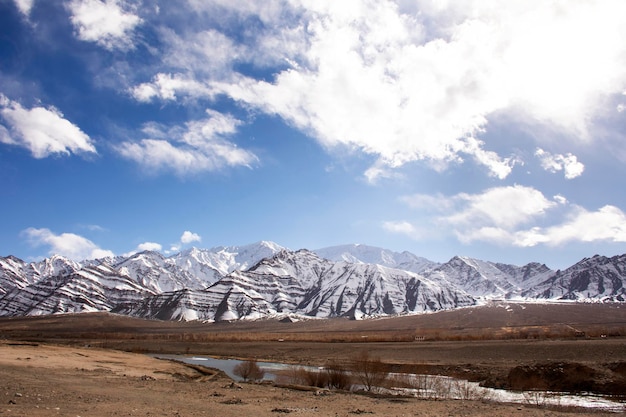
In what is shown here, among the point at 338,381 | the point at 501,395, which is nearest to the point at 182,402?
the point at 338,381

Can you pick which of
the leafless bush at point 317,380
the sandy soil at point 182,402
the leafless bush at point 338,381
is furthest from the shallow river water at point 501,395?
the leafless bush at point 317,380

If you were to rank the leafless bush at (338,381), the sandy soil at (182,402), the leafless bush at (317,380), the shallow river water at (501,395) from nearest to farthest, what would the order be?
the sandy soil at (182,402)
the shallow river water at (501,395)
the leafless bush at (338,381)
the leafless bush at (317,380)

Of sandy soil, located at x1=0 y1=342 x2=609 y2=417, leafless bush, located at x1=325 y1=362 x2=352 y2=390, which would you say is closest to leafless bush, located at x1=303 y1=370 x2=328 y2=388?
leafless bush, located at x1=325 y1=362 x2=352 y2=390

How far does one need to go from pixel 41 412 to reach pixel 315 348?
66824 millimetres

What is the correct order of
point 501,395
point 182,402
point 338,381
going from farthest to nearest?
point 338,381
point 501,395
point 182,402

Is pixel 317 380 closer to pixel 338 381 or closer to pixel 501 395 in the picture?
pixel 338 381

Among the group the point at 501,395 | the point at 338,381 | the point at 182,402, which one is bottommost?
the point at 501,395

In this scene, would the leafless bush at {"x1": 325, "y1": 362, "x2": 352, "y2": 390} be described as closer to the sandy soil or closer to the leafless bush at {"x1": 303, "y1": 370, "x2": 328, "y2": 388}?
the leafless bush at {"x1": 303, "y1": 370, "x2": 328, "y2": 388}

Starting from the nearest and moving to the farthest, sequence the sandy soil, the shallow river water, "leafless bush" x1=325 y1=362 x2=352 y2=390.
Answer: the sandy soil, the shallow river water, "leafless bush" x1=325 y1=362 x2=352 y2=390

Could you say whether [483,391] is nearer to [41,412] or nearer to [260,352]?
[41,412]

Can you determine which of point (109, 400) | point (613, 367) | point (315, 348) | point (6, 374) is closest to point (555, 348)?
point (613, 367)

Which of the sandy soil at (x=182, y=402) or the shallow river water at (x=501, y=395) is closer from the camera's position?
the sandy soil at (x=182, y=402)

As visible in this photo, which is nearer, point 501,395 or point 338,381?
point 501,395

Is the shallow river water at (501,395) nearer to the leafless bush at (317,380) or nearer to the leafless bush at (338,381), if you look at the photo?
the leafless bush at (338,381)
